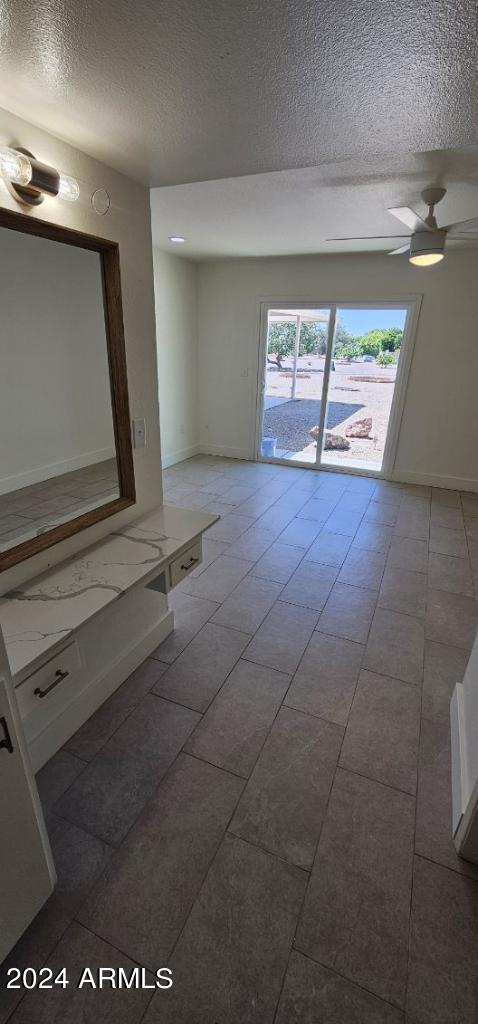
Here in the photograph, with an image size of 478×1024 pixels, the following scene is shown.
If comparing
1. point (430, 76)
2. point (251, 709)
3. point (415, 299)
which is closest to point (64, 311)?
point (430, 76)

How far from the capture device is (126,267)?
1.76 metres

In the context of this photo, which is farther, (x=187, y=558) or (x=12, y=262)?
→ (x=187, y=558)

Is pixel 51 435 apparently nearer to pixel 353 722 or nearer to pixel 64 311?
pixel 64 311

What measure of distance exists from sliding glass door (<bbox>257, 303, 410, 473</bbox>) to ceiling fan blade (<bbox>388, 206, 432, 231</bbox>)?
1846mm

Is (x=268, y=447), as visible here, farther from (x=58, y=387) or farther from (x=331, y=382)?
(x=58, y=387)

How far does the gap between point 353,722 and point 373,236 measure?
155 inches

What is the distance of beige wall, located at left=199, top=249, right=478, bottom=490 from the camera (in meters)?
4.34

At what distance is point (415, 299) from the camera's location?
4.42 m

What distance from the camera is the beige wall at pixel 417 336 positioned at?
4.34 meters

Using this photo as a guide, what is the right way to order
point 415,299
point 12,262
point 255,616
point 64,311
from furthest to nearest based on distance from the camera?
1. point 415,299
2. point 255,616
3. point 64,311
4. point 12,262

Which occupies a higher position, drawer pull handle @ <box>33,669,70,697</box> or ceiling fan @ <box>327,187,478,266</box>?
ceiling fan @ <box>327,187,478,266</box>

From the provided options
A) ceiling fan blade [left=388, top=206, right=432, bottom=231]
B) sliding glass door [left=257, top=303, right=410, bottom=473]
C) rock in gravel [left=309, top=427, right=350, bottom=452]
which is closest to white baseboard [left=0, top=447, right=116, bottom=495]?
ceiling fan blade [left=388, top=206, right=432, bottom=231]

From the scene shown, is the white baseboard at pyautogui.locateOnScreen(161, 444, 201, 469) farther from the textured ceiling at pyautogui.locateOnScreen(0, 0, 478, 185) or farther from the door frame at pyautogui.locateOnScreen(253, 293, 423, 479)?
the textured ceiling at pyautogui.locateOnScreen(0, 0, 478, 185)

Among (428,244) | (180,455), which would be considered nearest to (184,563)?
(428,244)
